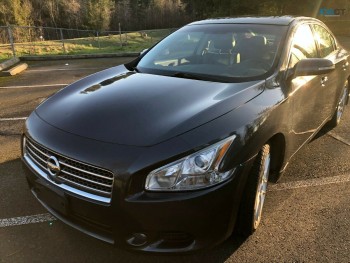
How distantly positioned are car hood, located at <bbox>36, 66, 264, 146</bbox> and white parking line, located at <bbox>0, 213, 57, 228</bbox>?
2.81 ft

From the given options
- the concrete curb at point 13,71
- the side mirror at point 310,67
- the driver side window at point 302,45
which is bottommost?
the concrete curb at point 13,71

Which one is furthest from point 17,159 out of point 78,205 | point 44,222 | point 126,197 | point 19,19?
point 19,19

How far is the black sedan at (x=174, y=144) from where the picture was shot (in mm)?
2041

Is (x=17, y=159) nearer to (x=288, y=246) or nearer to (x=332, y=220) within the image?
(x=288, y=246)

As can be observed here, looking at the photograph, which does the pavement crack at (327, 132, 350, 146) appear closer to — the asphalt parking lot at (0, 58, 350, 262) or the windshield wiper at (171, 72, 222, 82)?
the asphalt parking lot at (0, 58, 350, 262)

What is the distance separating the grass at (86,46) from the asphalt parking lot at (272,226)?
1270 cm

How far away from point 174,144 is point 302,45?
6.97 feet

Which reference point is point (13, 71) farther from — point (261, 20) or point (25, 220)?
point (261, 20)

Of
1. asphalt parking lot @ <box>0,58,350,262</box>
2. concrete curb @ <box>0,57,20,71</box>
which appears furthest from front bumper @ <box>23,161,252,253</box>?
concrete curb @ <box>0,57,20,71</box>

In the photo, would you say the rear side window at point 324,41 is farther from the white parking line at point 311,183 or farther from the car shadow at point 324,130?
the white parking line at point 311,183

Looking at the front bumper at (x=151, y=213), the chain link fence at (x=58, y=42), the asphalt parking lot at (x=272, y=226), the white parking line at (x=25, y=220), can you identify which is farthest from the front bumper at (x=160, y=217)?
the chain link fence at (x=58, y=42)

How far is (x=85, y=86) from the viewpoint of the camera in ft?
10.3

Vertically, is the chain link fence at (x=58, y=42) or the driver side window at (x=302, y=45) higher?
the driver side window at (x=302, y=45)

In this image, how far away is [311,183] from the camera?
3463 millimetres
